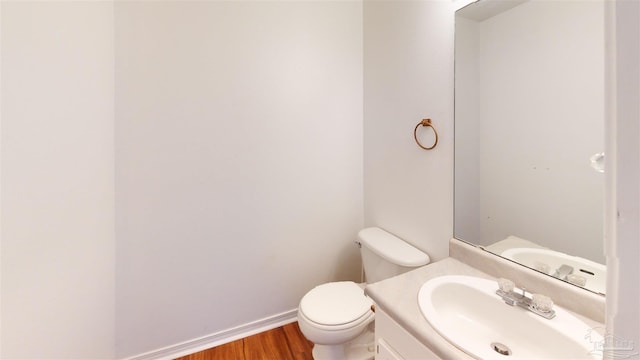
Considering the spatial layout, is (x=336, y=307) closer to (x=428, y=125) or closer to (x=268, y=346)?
(x=268, y=346)

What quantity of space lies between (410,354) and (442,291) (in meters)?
0.28

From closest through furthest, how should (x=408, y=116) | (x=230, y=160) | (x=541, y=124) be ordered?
(x=541, y=124), (x=408, y=116), (x=230, y=160)

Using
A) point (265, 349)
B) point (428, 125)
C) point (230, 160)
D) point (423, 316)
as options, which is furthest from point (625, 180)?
point (265, 349)

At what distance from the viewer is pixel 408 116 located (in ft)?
4.79

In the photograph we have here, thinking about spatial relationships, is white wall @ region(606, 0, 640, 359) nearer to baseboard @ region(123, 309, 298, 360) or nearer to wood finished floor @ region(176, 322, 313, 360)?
wood finished floor @ region(176, 322, 313, 360)

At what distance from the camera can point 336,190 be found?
1.88m

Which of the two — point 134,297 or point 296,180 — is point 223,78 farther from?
point 134,297

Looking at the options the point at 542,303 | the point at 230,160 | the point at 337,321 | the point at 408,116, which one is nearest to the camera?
the point at 542,303

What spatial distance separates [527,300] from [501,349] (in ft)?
0.58

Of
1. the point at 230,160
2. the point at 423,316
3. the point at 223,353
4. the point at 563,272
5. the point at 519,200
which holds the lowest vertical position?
the point at 223,353

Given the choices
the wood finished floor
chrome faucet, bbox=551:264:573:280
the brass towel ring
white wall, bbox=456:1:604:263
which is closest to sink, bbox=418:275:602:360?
chrome faucet, bbox=551:264:573:280

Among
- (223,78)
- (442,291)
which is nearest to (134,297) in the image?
(223,78)

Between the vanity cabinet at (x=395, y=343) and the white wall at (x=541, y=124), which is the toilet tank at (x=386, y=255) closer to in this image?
the white wall at (x=541, y=124)

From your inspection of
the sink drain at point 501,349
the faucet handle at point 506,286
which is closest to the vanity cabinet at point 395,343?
the sink drain at point 501,349
